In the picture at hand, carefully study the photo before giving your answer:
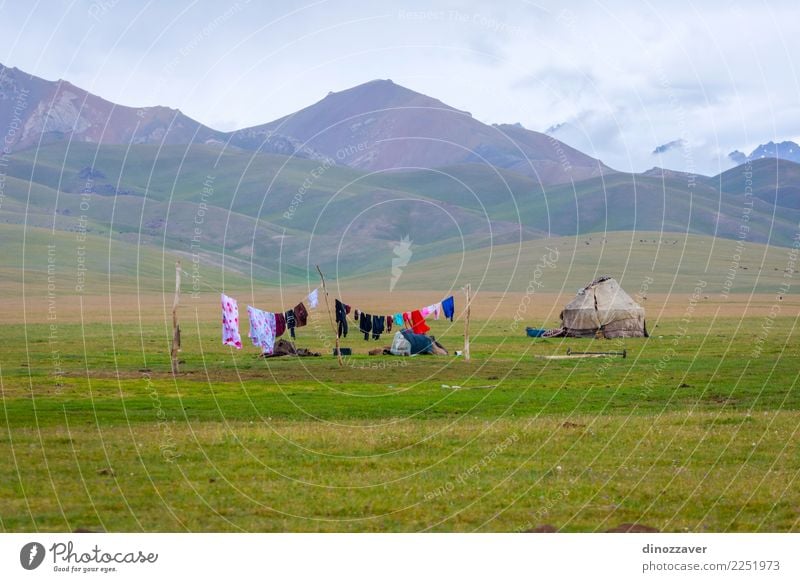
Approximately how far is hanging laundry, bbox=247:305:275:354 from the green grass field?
205 cm

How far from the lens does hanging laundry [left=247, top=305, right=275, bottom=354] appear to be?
4175 cm

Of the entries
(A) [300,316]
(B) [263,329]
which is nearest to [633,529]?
(B) [263,329]

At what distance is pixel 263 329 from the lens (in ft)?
140

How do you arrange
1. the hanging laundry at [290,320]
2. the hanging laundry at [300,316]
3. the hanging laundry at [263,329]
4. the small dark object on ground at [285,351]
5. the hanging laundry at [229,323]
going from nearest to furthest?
1. the hanging laundry at [229,323]
2. the hanging laundry at [263,329]
3. the hanging laundry at [290,320]
4. the hanging laundry at [300,316]
5. the small dark object on ground at [285,351]

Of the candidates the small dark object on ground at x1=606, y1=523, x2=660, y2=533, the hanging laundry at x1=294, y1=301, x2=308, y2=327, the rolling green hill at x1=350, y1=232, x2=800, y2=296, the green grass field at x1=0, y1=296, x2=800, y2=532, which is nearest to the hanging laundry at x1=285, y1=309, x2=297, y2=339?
the hanging laundry at x1=294, y1=301, x2=308, y2=327

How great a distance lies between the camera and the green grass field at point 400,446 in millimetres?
15539

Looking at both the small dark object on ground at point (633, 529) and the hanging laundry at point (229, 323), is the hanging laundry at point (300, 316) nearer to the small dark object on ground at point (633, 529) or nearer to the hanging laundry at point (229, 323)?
the hanging laundry at point (229, 323)

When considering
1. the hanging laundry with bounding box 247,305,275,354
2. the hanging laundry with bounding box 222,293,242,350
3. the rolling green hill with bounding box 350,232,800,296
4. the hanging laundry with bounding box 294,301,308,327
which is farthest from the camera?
the rolling green hill with bounding box 350,232,800,296

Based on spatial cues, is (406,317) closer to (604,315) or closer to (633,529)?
(604,315)

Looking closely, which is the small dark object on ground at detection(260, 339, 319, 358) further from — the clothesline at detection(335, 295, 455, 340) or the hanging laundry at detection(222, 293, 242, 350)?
the hanging laundry at detection(222, 293, 242, 350)

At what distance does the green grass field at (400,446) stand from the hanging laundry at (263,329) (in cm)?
205

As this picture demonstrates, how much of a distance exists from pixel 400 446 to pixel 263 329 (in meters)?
22.4

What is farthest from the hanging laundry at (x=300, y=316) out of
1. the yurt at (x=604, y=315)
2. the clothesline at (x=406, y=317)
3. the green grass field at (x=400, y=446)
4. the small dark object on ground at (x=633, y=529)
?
the small dark object on ground at (x=633, y=529)
